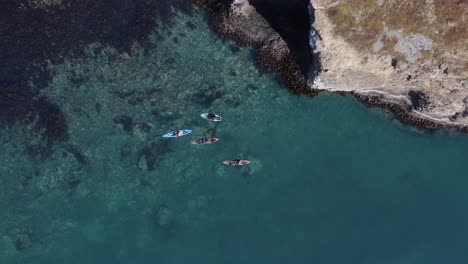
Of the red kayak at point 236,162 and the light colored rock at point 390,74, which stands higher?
the light colored rock at point 390,74

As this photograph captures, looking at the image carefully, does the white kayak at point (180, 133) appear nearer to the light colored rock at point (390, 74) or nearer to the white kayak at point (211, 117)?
the white kayak at point (211, 117)

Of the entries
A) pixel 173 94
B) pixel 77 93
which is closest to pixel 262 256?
pixel 173 94

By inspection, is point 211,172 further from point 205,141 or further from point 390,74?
point 390,74

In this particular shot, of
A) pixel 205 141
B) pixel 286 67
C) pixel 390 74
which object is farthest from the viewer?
pixel 205 141

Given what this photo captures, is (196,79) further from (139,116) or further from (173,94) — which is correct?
(139,116)

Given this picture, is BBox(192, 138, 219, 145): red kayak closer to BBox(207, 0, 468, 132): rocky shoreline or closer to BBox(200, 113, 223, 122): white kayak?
BBox(200, 113, 223, 122): white kayak

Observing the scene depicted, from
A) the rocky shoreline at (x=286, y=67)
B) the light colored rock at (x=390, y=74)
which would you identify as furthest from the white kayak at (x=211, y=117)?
the light colored rock at (x=390, y=74)

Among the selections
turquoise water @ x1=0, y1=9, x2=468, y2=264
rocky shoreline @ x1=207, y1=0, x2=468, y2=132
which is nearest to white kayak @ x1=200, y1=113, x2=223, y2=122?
turquoise water @ x1=0, y1=9, x2=468, y2=264

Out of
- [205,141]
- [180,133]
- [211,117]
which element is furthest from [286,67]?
[180,133]
